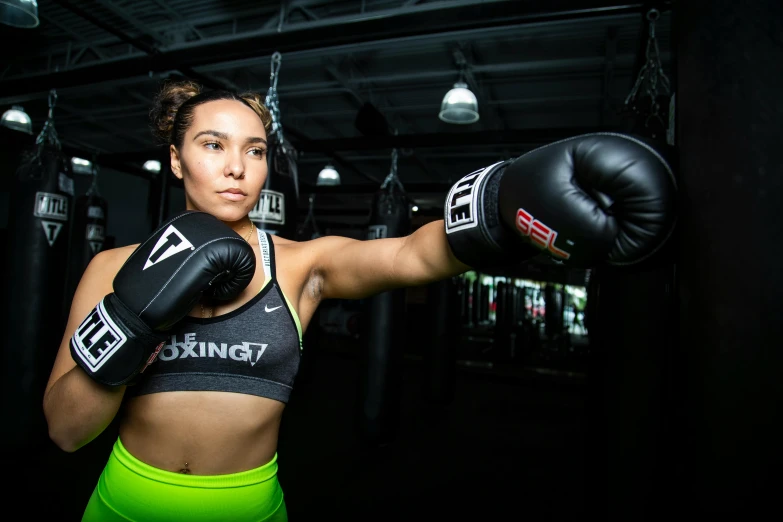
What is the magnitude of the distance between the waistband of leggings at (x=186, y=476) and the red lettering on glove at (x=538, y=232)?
0.95m

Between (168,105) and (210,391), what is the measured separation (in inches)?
37.8

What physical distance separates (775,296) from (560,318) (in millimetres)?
12774

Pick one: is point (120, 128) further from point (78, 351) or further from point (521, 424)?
point (78, 351)

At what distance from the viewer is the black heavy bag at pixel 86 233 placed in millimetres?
5695

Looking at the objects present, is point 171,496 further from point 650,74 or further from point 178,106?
point 650,74

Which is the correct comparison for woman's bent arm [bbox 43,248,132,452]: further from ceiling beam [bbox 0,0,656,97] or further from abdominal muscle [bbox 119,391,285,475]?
ceiling beam [bbox 0,0,656,97]

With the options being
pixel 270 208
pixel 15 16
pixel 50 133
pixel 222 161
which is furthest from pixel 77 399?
pixel 50 133

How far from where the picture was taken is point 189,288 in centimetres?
110

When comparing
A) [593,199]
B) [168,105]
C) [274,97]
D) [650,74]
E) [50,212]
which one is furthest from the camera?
[50,212]

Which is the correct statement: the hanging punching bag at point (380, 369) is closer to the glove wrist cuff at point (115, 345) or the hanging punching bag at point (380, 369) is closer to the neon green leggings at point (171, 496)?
the neon green leggings at point (171, 496)

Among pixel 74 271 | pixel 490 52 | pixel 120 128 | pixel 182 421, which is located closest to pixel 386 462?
pixel 182 421

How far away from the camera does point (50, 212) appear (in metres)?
3.69

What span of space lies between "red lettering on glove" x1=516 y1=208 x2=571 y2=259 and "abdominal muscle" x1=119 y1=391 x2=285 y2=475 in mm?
820

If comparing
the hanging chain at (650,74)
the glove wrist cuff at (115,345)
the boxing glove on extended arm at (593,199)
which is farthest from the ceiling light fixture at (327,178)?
the boxing glove on extended arm at (593,199)
